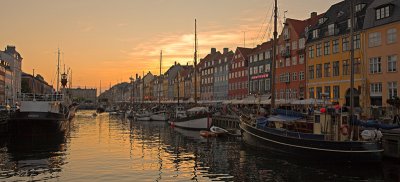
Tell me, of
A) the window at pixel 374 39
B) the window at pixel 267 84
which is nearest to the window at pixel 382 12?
the window at pixel 374 39

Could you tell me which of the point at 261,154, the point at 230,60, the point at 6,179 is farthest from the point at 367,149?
the point at 230,60

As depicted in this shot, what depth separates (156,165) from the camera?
94.9 ft

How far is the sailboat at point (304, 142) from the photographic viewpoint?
1043 inches

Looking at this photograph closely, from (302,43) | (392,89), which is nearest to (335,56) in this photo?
(392,89)

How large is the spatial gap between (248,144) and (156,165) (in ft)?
46.6

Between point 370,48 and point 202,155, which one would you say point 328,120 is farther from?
point 370,48

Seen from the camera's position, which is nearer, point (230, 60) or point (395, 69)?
point (395, 69)

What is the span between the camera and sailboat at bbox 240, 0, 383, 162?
86.9 ft

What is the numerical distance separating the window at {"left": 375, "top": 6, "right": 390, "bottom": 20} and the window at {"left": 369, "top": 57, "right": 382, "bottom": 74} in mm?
A: 5240

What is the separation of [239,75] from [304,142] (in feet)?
225

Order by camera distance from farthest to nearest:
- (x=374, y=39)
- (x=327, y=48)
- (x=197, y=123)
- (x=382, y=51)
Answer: (x=197, y=123), (x=327, y=48), (x=374, y=39), (x=382, y=51)

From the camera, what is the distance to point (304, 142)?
29.8 metres

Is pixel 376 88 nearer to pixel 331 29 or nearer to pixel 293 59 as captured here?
pixel 331 29

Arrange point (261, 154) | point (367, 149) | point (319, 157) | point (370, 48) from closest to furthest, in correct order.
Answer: point (367, 149)
point (319, 157)
point (261, 154)
point (370, 48)
